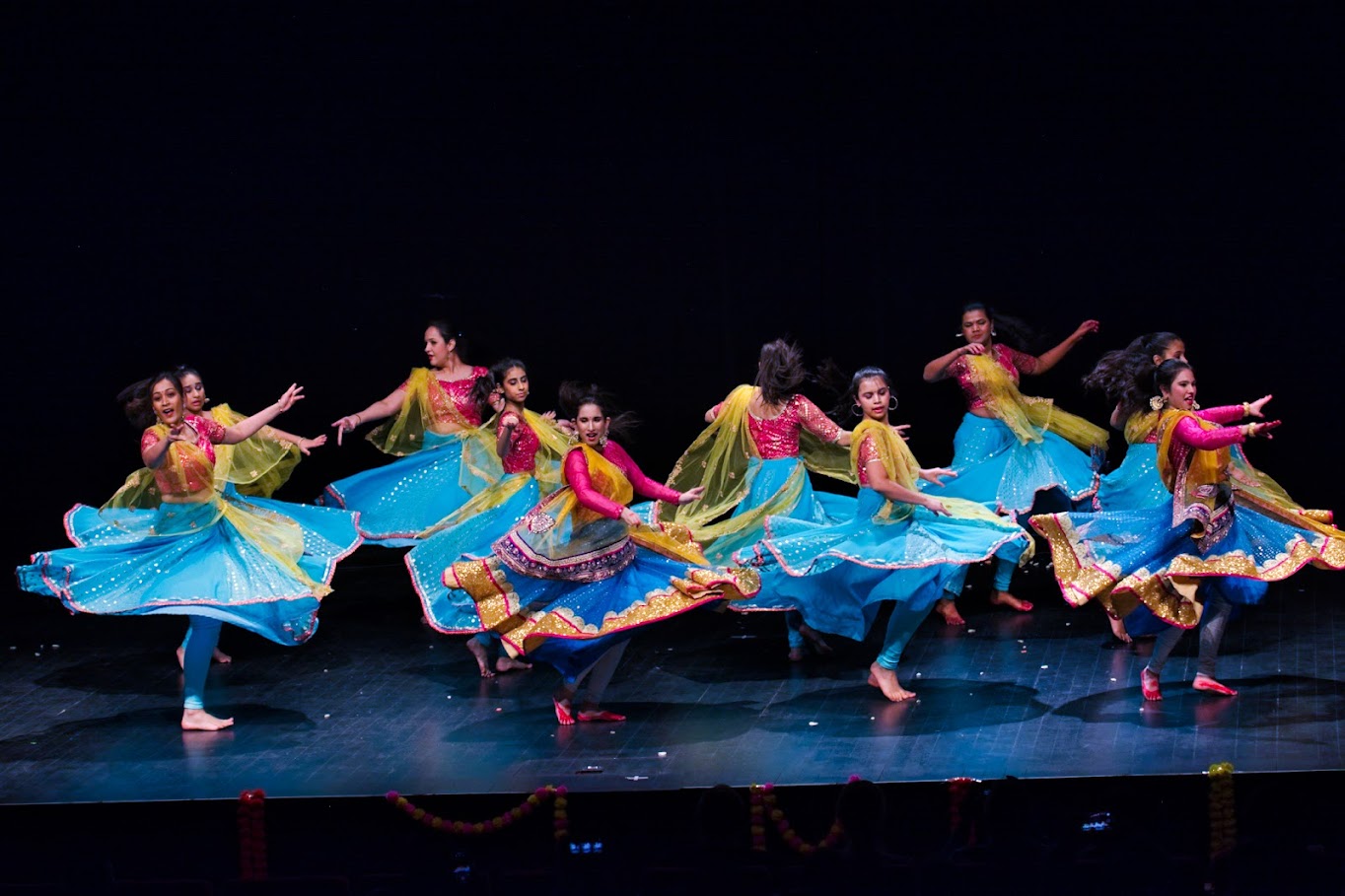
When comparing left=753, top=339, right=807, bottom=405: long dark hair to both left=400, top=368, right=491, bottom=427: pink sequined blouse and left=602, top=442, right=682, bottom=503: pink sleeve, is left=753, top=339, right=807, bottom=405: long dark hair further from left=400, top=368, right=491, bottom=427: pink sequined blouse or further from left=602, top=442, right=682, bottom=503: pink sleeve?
left=400, top=368, right=491, bottom=427: pink sequined blouse

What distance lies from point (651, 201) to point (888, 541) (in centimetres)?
283

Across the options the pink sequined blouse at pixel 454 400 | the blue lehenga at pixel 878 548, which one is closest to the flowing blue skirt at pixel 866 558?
the blue lehenga at pixel 878 548

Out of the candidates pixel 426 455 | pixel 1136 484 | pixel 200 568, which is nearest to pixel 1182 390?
pixel 1136 484

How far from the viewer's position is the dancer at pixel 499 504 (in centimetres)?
666

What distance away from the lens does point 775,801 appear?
5086 mm

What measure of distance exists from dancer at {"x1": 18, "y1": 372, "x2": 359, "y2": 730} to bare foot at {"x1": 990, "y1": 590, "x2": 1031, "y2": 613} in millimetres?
2789

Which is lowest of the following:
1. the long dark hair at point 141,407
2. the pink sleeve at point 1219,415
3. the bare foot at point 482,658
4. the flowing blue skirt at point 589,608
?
the bare foot at point 482,658

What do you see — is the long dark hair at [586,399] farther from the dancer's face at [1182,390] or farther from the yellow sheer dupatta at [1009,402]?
the yellow sheer dupatta at [1009,402]

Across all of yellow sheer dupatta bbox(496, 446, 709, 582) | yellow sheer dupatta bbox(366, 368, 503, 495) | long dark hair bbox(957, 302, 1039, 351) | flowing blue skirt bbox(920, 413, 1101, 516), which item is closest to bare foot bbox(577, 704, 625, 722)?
yellow sheer dupatta bbox(496, 446, 709, 582)

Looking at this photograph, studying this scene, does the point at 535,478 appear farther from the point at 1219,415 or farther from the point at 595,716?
the point at 1219,415

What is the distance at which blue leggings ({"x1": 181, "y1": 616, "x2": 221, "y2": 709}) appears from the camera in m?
6.01

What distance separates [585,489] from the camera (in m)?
5.80

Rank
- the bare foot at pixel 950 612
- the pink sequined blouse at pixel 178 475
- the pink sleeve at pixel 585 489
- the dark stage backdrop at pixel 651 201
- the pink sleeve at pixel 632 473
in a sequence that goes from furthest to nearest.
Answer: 1. the dark stage backdrop at pixel 651 201
2. the bare foot at pixel 950 612
3. the pink sequined blouse at pixel 178 475
4. the pink sleeve at pixel 632 473
5. the pink sleeve at pixel 585 489

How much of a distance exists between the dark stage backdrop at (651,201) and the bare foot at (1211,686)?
235 centimetres
